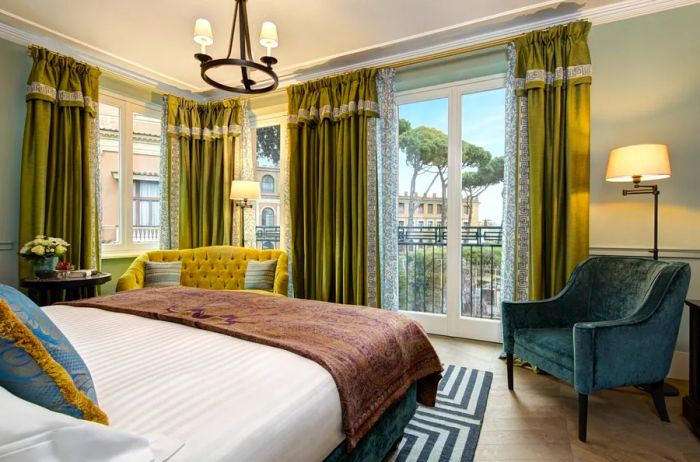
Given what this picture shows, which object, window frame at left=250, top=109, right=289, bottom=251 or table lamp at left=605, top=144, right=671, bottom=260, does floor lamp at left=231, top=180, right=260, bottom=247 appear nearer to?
window frame at left=250, top=109, right=289, bottom=251

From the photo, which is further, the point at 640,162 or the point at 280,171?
the point at 280,171

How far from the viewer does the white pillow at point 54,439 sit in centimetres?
56

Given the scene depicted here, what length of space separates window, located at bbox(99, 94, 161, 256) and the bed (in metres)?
2.99

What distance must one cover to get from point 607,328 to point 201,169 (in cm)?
436

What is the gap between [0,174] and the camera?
316 centimetres

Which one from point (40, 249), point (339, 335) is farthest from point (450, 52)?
point (40, 249)

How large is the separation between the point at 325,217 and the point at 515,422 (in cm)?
242

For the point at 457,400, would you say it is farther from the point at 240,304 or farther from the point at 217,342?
the point at 217,342

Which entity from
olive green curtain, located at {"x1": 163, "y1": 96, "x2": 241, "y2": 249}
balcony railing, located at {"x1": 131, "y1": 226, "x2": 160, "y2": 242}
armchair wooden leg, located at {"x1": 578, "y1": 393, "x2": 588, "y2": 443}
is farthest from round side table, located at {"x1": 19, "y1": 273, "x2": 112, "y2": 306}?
armchair wooden leg, located at {"x1": 578, "y1": 393, "x2": 588, "y2": 443}

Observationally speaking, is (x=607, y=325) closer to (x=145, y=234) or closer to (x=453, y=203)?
(x=453, y=203)

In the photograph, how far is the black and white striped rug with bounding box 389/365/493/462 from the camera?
1.79m

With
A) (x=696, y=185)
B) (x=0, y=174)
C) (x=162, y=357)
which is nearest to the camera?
(x=162, y=357)

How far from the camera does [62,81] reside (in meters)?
3.38

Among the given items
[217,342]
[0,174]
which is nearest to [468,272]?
[217,342]
